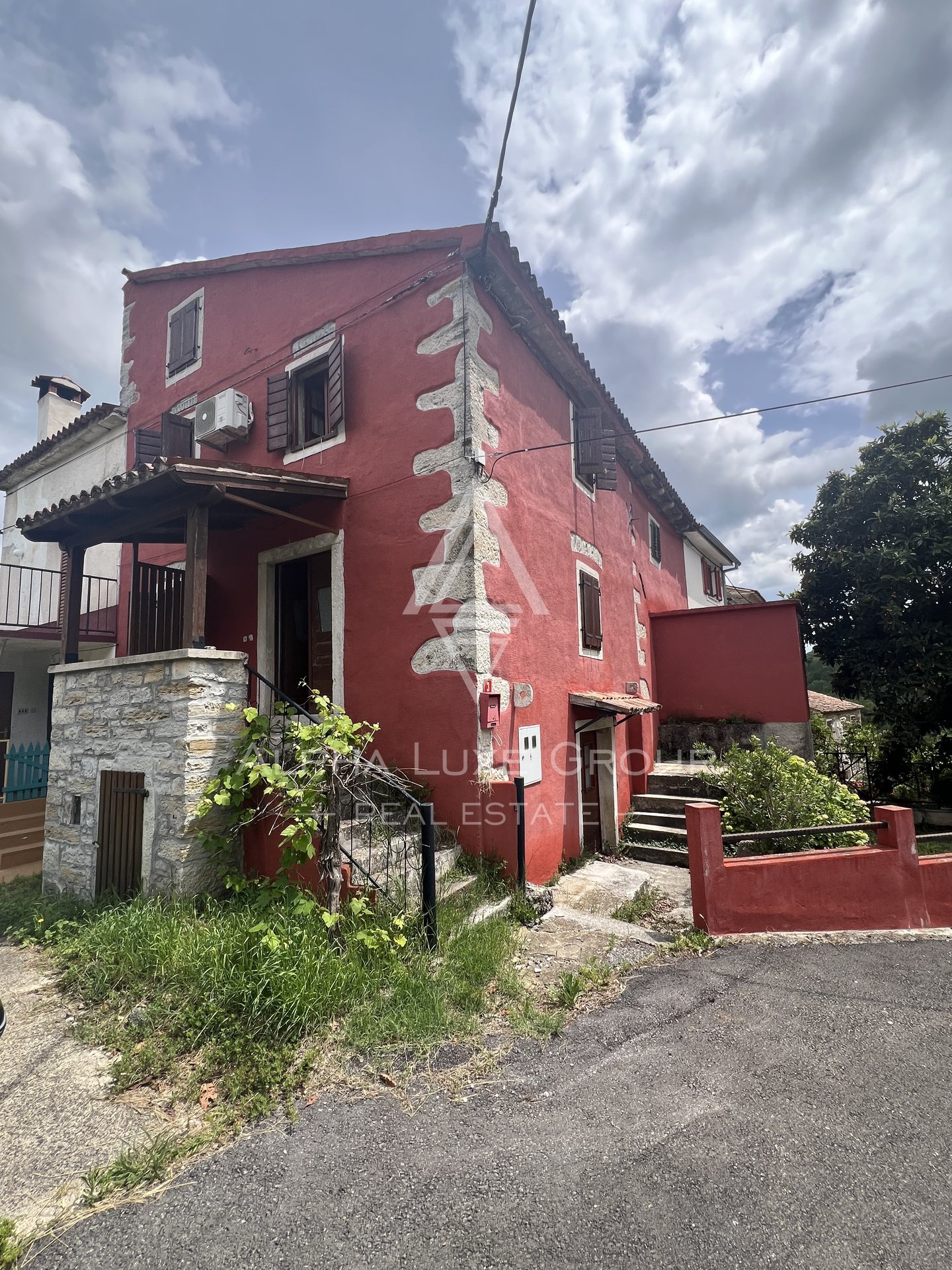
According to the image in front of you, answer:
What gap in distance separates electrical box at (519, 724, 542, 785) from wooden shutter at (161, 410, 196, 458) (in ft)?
20.3

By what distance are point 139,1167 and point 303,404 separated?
744cm

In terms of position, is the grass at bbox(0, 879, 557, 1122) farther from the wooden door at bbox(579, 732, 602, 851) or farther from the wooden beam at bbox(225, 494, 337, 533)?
the wooden door at bbox(579, 732, 602, 851)

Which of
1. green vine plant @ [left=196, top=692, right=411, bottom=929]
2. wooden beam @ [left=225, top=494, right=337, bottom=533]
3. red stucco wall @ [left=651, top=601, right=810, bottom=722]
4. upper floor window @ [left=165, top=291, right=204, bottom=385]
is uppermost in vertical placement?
upper floor window @ [left=165, top=291, right=204, bottom=385]

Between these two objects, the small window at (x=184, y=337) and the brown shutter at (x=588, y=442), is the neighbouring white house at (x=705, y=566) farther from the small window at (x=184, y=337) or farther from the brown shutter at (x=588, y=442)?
the small window at (x=184, y=337)

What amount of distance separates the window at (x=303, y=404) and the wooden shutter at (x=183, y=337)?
2.22 m

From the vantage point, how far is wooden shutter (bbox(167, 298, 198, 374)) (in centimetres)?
870

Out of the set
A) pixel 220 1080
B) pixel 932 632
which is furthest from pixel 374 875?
pixel 932 632

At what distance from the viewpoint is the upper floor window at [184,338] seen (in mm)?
8664

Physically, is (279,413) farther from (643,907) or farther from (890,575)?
(890,575)

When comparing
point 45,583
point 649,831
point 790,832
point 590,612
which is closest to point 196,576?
point 590,612

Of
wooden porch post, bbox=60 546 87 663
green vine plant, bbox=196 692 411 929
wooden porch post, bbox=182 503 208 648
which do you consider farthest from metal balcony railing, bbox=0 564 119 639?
green vine plant, bbox=196 692 411 929

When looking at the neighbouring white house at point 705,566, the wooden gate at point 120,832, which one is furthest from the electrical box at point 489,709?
the neighbouring white house at point 705,566

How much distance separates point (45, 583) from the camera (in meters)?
10.6

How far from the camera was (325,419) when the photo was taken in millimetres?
7086
